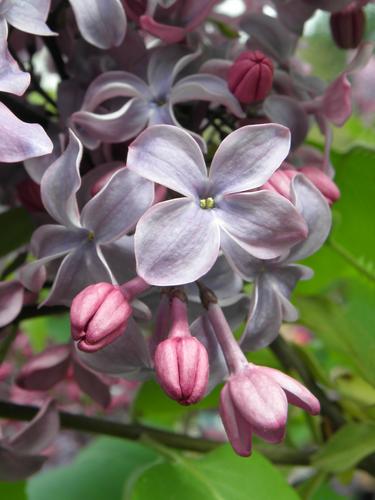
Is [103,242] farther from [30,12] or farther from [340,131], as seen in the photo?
[340,131]

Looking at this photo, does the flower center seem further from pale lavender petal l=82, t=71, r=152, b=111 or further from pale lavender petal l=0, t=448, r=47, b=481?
pale lavender petal l=0, t=448, r=47, b=481

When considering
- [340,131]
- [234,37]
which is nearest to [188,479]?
[234,37]

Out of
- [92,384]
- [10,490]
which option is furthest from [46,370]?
[10,490]

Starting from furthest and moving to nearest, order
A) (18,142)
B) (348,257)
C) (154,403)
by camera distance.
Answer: (154,403)
(348,257)
(18,142)

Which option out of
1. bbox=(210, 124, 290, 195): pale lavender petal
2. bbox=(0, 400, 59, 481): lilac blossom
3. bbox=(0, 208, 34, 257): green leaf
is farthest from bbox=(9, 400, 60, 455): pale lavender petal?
bbox=(210, 124, 290, 195): pale lavender petal

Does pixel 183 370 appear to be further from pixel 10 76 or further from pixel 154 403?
pixel 154 403

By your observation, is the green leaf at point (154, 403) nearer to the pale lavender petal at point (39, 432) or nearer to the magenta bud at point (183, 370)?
the pale lavender petal at point (39, 432)
